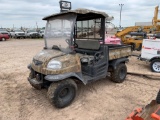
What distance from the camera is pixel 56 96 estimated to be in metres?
3.71

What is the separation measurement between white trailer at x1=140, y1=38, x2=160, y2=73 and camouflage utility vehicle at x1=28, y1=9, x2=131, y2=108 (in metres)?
1.68

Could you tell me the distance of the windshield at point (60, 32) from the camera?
13.3 ft

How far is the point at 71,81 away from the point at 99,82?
A: 1869 mm

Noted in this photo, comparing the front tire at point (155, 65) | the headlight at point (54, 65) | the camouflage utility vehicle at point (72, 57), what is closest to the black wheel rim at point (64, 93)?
the camouflage utility vehicle at point (72, 57)

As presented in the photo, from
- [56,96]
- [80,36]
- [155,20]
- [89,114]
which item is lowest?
[89,114]

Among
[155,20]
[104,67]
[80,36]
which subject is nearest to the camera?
[104,67]

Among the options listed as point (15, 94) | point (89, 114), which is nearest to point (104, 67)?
point (89, 114)

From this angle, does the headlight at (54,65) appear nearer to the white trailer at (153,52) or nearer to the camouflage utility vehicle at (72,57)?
the camouflage utility vehicle at (72,57)

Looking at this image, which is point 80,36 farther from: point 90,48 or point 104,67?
point 104,67

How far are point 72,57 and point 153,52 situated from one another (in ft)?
13.9

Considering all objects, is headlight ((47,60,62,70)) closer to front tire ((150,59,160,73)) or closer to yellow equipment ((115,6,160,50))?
front tire ((150,59,160,73))

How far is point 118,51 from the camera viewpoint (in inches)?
210

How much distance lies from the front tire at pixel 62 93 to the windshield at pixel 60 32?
0.84 metres

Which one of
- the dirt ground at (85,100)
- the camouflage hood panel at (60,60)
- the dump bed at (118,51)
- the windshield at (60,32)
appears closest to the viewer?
the dirt ground at (85,100)
